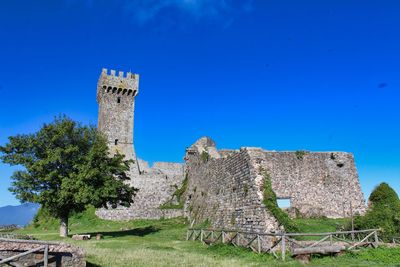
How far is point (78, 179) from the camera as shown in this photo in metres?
24.7

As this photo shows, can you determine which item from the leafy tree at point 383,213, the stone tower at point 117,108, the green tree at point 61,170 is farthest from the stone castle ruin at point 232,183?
the green tree at point 61,170

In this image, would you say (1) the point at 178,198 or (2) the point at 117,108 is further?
(2) the point at 117,108

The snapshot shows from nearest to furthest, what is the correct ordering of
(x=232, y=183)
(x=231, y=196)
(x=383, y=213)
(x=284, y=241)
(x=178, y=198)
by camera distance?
(x=284, y=241)
(x=383, y=213)
(x=231, y=196)
(x=232, y=183)
(x=178, y=198)

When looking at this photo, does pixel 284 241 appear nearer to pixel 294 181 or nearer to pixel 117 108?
pixel 294 181

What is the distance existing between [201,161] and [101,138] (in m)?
8.66

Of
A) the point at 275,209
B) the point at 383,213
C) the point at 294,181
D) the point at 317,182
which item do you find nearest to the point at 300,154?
the point at 294,181

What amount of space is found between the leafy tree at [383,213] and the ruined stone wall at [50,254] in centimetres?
1606

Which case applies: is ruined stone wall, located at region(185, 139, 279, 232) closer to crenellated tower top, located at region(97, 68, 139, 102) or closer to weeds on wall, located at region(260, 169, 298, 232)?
weeds on wall, located at region(260, 169, 298, 232)

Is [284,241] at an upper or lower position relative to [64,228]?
upper

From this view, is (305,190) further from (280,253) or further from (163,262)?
(163,262)

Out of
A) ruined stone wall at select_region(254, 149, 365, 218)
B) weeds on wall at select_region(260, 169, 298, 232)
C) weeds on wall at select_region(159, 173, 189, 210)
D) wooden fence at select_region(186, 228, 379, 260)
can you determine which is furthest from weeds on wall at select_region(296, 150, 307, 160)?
weeds on wall at select_region(260, 169, 298, 232)

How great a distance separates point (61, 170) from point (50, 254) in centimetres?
1729

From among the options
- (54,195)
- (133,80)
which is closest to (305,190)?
(54,195)

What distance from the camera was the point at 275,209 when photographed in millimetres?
16562
